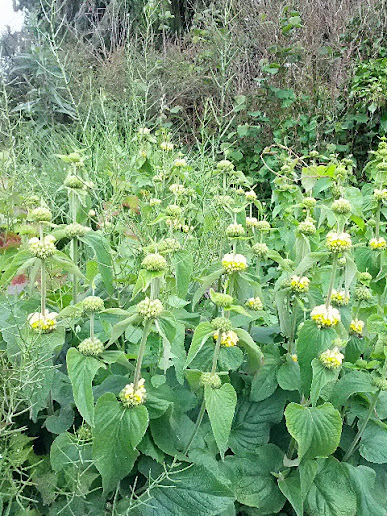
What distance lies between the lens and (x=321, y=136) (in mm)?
4828

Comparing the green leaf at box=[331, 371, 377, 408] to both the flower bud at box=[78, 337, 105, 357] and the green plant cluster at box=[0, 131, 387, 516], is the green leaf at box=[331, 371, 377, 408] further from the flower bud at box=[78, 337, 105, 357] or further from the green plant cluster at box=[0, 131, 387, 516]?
the flower bud at box=[78, 337, 105, 357]

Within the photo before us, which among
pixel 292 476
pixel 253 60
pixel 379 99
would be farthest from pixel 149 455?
pixel 253 60

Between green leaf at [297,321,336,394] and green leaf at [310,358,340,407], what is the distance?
23 mm

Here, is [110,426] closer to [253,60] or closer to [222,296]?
[222,296]

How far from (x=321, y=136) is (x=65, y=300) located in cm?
385

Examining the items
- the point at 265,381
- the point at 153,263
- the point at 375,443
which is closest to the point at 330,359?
the point at 265,381

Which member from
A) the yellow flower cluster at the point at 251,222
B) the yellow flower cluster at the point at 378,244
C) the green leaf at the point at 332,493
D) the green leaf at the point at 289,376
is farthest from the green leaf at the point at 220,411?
the yellow flower cluster at the point at 378,244

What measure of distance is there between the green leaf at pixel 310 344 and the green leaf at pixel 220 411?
220 millimetres

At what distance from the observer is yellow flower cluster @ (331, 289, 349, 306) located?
56.2 inches

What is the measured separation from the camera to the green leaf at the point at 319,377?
1.24 metres

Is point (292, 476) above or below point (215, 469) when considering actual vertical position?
below

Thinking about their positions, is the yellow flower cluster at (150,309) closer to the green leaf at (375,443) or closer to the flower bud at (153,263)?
the flower bud at (153,263)

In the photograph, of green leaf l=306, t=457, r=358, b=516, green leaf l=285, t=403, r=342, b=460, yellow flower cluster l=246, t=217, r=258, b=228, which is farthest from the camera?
yellow flower cluster l=246, t=217, r=258, b=228

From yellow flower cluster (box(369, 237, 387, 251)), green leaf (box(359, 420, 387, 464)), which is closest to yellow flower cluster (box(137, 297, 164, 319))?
green leaf (box(359, 420, 387, 464))
